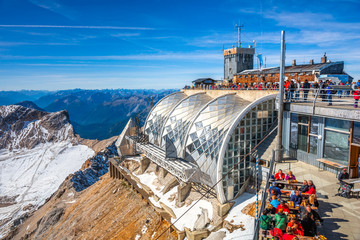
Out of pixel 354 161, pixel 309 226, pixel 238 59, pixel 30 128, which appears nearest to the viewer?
pixel 309 226

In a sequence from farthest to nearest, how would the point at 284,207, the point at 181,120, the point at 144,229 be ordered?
the point at 181,120, the point at 144,229, the point at 284,207

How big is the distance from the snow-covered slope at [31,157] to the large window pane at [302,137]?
56.1 m

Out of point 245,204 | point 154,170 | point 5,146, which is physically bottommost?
point 5,146

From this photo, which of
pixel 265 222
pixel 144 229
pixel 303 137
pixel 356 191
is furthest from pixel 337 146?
pixel 144 229

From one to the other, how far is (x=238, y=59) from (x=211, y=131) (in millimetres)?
28246

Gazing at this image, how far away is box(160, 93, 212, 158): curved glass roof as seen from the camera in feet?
83.8

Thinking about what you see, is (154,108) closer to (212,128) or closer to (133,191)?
(133,191)

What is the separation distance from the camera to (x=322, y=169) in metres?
14.4

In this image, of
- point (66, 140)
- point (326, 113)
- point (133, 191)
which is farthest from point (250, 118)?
point (66, 140)

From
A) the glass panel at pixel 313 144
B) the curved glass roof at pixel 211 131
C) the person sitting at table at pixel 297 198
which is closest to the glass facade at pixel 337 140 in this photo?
the glass panel at pixel 313 144

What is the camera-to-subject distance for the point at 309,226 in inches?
307

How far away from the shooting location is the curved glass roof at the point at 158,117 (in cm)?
3241

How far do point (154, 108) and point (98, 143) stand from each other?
188 ft

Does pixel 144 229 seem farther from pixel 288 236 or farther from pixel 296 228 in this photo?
pixel 296 228
